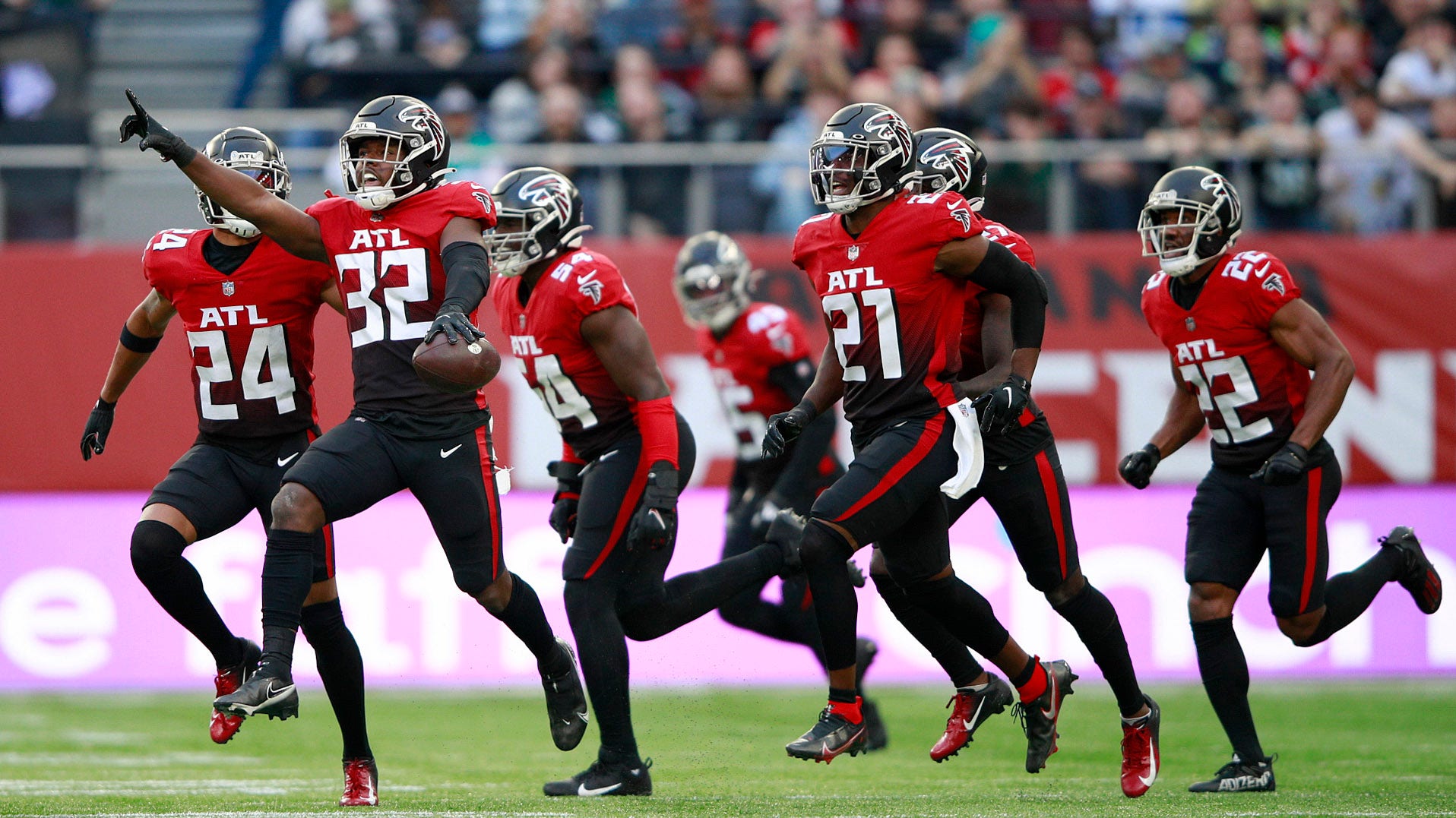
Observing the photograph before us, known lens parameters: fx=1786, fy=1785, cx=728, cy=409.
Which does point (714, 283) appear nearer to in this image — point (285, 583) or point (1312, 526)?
point (1312, 526)

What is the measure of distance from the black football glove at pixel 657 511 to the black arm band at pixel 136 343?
1.82 m

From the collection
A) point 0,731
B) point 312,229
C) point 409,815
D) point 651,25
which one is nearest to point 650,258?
point 651,25

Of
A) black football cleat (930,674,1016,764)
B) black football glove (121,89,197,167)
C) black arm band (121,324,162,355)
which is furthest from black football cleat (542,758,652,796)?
black football glove (121,89,197,167)

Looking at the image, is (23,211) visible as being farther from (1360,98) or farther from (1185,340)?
(1360,98)

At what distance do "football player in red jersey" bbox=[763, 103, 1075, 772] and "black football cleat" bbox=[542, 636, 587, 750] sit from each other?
871 mm

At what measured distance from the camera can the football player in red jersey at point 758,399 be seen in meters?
7.36

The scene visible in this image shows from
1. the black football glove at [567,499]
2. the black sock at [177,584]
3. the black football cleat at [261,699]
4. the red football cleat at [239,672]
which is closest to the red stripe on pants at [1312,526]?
the black football glove at [567,499]

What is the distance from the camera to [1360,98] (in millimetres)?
11555

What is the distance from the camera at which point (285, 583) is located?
5.24 meters

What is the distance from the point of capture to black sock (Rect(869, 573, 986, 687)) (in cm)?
606

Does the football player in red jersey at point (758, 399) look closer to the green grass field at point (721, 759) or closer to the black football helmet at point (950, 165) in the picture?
the green grass field at point (721, 759)

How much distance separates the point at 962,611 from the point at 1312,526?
1.34 metres

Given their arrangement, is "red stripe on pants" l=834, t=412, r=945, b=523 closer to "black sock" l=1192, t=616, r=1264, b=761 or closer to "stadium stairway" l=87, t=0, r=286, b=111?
"black sock" l=1192, t=616, r=1264, b=761

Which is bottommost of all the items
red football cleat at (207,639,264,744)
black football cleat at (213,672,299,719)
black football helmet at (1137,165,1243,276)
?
red football cleat at (207,639,264,744)
